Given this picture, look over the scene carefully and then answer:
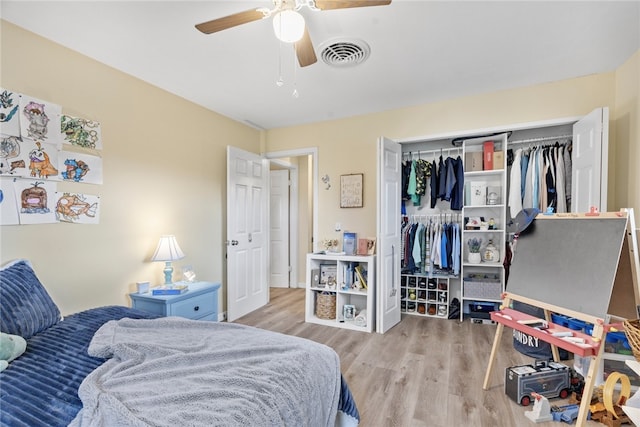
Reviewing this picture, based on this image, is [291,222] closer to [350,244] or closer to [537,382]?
[350,244]

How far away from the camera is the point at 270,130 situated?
4.43 meters

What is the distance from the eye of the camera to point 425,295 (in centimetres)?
384

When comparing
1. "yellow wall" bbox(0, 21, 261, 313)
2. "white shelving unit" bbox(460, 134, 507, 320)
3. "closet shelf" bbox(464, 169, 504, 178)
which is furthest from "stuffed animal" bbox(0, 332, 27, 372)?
"closet shelf" bbox(464, 169, 504, 178)

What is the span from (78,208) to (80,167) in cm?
32

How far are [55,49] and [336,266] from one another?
3.18m

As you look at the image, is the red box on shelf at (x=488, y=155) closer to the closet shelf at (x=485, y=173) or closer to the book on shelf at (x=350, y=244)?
the closet shelf at (x=485, y=173)

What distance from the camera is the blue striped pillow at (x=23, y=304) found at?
159 cm

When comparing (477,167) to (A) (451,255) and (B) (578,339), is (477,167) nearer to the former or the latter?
(A) (451,255)

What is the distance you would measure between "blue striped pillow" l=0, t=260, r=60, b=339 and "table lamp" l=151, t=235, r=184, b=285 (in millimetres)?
899

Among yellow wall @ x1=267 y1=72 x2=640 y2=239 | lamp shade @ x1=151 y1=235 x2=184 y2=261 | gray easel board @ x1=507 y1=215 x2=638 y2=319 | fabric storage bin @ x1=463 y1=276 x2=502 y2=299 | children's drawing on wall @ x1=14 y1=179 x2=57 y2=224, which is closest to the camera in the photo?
gray easel board @ x1=507 y1=215 x2=638 y2=319

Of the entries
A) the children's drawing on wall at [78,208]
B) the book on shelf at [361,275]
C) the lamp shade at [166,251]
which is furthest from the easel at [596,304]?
the children's drawing on wall at [78,208]

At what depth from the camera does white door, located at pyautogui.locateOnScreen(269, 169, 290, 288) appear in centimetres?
532

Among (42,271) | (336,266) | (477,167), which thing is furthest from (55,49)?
(477,167)

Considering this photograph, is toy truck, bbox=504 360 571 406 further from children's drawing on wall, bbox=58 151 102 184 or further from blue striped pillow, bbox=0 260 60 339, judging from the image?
children's drawing on wall, bbox=58 151 102 184
